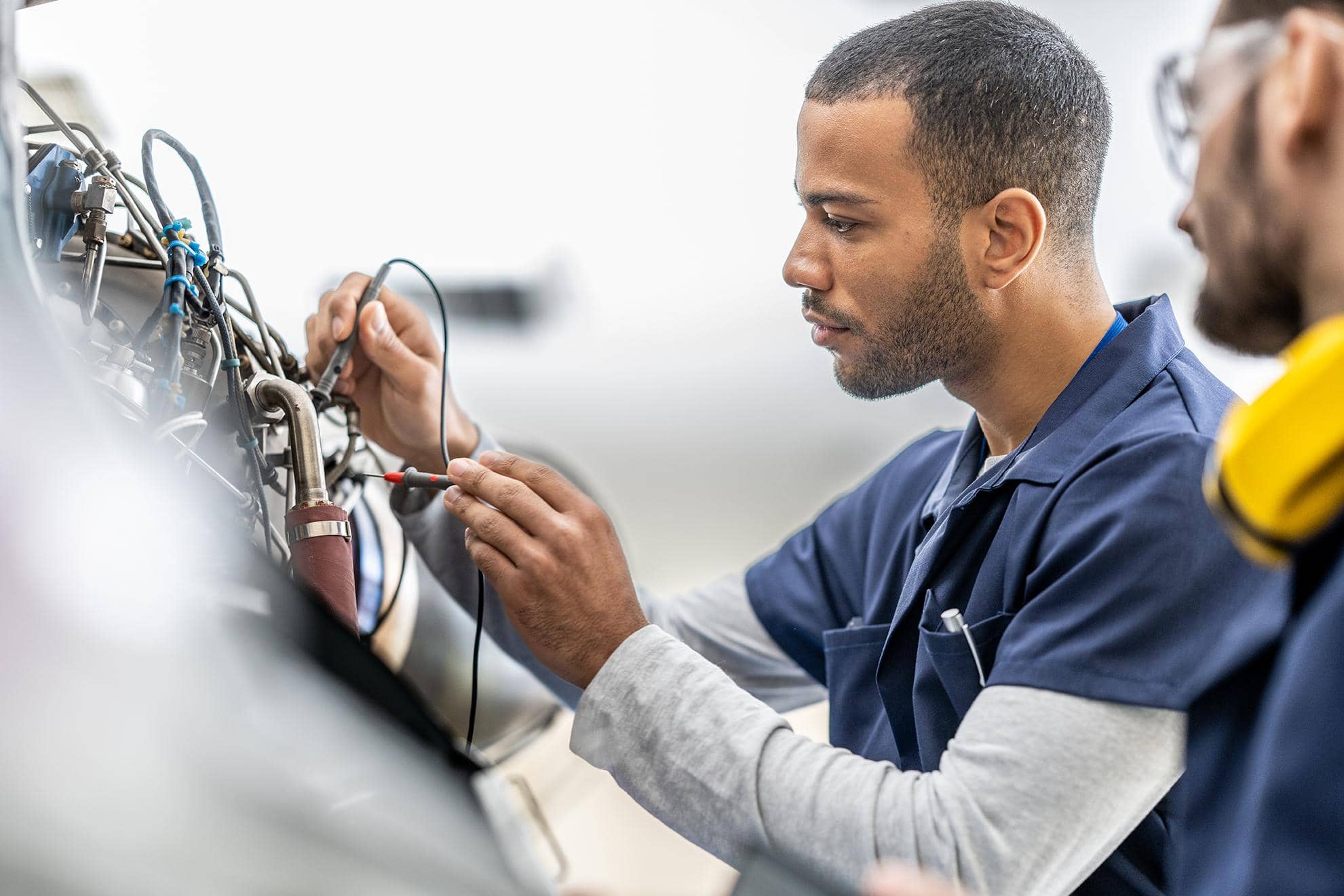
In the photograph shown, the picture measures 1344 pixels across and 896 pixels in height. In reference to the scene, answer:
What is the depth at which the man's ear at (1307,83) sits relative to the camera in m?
0.50

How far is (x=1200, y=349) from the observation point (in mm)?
1774

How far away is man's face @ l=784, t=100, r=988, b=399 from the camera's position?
82 cm

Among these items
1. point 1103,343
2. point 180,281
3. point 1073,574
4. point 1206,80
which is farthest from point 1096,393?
point 180,281

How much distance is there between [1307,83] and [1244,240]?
0.08m

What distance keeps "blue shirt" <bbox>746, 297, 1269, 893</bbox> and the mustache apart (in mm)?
159

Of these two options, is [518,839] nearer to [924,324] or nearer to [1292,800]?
[1292,800]

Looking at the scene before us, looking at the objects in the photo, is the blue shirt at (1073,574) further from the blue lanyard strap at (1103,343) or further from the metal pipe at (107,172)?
the metal pipe at (107,172)

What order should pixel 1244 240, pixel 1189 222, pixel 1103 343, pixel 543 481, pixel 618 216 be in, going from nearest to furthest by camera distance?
pixel 1244 240, pixel 1189 222, pixel 543 481, pixel 1103 343, pixel 618 216

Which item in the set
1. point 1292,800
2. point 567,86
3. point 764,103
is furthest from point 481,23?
point 1292,800

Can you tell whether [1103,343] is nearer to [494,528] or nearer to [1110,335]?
[1110,335]

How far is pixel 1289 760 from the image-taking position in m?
0.43

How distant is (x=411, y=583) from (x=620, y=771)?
11.5 inches

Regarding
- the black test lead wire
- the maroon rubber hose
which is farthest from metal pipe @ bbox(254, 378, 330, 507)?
the black test lead wire

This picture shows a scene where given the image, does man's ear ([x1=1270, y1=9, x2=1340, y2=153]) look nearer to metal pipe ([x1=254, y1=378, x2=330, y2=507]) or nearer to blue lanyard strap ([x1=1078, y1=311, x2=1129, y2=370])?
blue lanyard strap ([x1=1078, y1=311, x2=1129, y2=370])
